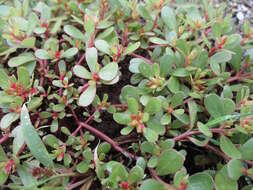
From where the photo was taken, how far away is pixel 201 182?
117cm

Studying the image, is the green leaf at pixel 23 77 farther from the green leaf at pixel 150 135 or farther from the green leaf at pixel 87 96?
the green leaf at pixel 150 135

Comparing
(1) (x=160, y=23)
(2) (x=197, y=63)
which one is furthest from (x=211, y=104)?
(1) (x=160, y=23)

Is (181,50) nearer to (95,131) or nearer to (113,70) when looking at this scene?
(113,70)

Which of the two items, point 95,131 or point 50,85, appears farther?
point 50,85

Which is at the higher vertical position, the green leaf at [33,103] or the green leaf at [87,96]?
the green leaf at [87,96]

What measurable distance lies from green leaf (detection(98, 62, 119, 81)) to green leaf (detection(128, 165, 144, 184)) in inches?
13.6

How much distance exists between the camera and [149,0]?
153 centimetres

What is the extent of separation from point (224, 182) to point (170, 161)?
0.64ft

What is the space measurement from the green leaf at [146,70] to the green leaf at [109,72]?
9cm

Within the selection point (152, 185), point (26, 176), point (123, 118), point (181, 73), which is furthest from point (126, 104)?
point (26, 176)

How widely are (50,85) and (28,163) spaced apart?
1.24 ft

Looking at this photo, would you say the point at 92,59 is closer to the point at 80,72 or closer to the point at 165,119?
the point at 80,72

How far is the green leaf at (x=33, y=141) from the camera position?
115cm

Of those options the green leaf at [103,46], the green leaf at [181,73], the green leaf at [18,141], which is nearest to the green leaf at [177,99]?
the green leaf at [181,73]
